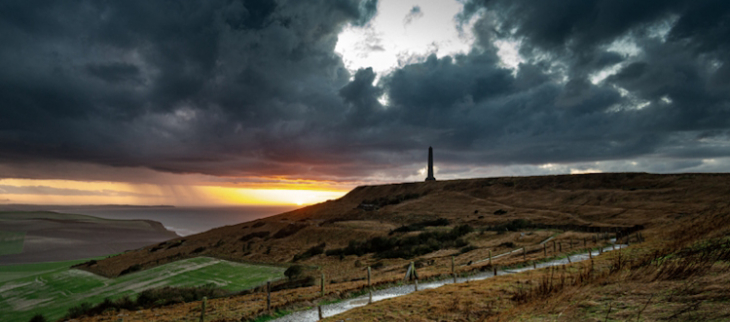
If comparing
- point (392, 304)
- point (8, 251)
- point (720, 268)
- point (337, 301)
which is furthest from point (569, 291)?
point (8, 251)

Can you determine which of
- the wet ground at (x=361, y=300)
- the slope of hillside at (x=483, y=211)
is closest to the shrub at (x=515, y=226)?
the slope of hillside at (x=483, y=211)

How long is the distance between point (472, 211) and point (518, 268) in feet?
193

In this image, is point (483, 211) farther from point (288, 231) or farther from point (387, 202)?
point (288, 231)

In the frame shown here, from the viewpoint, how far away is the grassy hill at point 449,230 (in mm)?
26422

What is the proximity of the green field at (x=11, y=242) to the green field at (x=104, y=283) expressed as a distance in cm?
6340

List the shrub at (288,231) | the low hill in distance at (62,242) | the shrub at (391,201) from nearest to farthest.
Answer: the shrub at (288,231)
the low hill in distance at (62,242)
the shrub at (391,201)

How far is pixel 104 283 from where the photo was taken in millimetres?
42781

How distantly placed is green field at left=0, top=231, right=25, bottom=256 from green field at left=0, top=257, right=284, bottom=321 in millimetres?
63404

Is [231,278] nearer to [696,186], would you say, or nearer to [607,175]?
[696,186]

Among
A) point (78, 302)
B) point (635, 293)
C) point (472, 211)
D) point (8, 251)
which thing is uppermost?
point (635, 293)

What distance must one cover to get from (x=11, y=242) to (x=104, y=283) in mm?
103363

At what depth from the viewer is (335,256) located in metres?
45.4

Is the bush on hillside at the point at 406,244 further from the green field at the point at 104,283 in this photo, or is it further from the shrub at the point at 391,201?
the shrub at the point at 391,201

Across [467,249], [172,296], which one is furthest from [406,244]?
[172,296]
